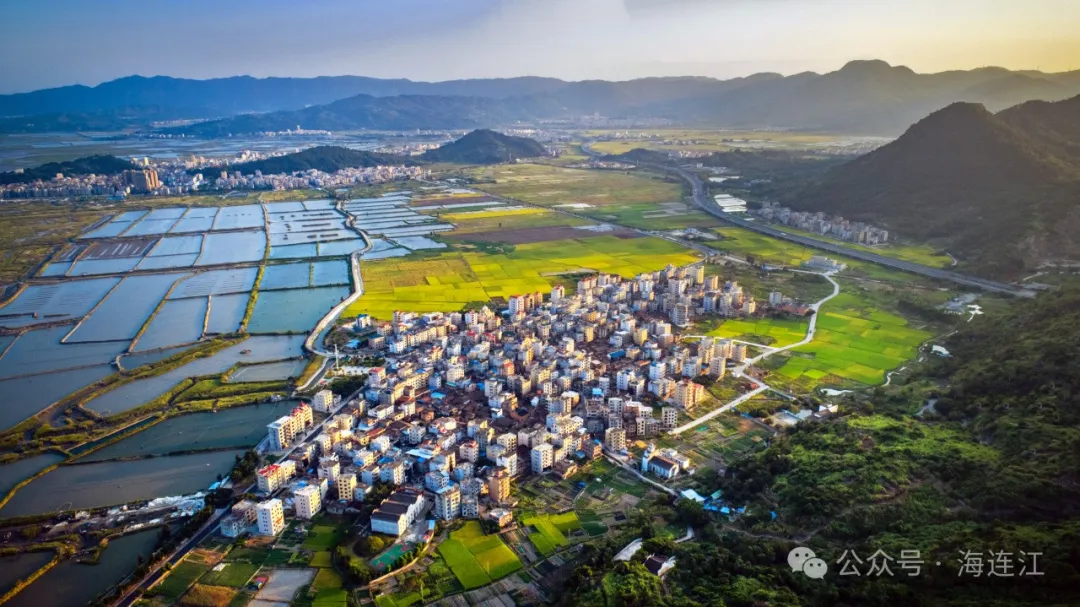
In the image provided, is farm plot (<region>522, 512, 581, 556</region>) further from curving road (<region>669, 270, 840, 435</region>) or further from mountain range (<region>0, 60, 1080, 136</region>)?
mountain range (<region>0, 60, 1080, 136</region>)

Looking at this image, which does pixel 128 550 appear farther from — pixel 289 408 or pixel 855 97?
pixel 855 97

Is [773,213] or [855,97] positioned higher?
[855,97]

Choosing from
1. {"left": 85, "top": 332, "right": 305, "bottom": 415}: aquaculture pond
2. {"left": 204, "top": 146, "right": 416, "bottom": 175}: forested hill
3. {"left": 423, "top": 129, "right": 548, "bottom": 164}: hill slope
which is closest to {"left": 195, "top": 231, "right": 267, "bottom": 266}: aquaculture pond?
{"left": 85, "top": 332, "right": 305, "bottom": 415}: aquaculture pond

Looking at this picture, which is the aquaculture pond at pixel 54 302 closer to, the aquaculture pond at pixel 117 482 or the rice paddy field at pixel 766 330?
the aquaculture pond at pixel 117 482

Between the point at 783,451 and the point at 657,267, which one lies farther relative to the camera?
the point at 657,267

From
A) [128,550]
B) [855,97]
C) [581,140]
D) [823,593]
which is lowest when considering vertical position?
[128,550]

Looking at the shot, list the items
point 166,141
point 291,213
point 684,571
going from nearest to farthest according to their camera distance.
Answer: point 684,571
point 291,213
point 166,141

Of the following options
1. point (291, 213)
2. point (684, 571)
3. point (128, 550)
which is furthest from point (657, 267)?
point (291, 213)

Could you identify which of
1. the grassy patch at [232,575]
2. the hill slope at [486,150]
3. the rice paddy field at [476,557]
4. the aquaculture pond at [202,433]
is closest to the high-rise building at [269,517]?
the grassy patch at [232,575]
